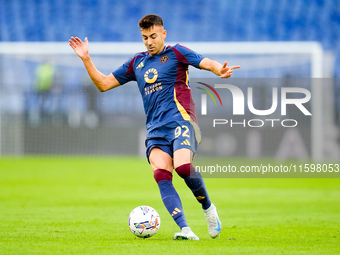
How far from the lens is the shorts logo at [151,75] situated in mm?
6573

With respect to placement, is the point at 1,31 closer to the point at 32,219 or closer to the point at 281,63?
the point at 281,63

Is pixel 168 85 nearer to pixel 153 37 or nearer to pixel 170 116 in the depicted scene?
pixel 170 116

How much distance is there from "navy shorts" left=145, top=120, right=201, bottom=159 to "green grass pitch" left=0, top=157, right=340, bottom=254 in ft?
3.08

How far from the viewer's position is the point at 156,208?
10.0m

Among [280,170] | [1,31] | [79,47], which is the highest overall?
[1,31]

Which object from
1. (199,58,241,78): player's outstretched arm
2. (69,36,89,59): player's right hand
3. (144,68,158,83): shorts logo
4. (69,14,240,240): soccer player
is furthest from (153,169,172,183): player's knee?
(69,36,89,59): player's right hand

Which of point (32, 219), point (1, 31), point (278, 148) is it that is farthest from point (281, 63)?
point (32, 219)

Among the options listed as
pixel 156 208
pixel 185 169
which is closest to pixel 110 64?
pixel 156 208

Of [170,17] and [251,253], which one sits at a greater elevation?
[170,17]

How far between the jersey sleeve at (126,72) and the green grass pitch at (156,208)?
172 cm

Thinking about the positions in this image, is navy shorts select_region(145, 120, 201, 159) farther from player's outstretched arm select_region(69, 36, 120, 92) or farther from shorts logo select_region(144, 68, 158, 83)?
player's outstretched arm select_region(69, 36, 120, 92)

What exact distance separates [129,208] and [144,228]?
3.63 metres

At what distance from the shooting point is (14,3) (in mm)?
32938

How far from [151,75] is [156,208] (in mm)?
3888
